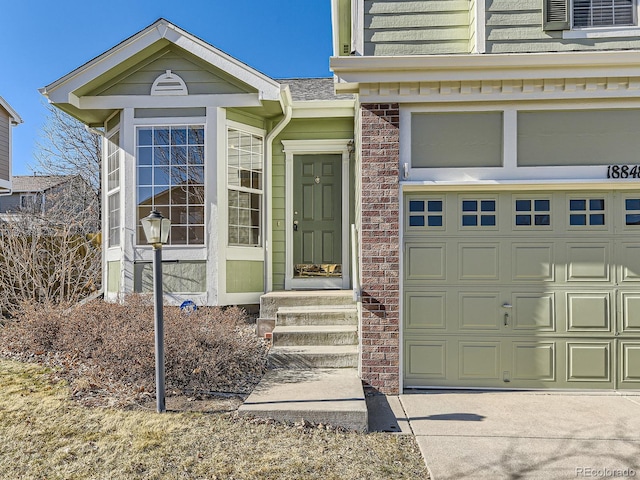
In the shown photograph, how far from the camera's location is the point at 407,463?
3291 millimetres

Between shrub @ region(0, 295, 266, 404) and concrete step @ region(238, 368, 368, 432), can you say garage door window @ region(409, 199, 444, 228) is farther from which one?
shrub @ region(0, 295, 266, 404)

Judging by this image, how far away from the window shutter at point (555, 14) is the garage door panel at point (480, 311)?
2.99m

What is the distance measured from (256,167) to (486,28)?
3.75 meters

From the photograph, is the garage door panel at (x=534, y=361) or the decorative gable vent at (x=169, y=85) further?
the decorative gable vent at (x=169, y=85)

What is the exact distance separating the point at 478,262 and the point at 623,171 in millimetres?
1740

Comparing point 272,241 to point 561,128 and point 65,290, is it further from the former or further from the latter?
point 561,128

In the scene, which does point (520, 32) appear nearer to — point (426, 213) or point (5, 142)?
point (426, 213)

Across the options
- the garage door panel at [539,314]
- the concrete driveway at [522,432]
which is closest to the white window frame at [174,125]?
the concrete driveway at [522,432]

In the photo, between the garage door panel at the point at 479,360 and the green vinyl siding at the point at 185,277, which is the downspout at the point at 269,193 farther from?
the garage door panel at the point at 479,360

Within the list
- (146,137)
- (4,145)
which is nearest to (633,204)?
(146,137)

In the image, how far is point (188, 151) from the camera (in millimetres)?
6633

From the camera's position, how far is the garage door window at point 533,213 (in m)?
4.97

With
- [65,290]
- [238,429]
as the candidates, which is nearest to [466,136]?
[238,429]

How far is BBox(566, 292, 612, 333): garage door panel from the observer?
193 inches
